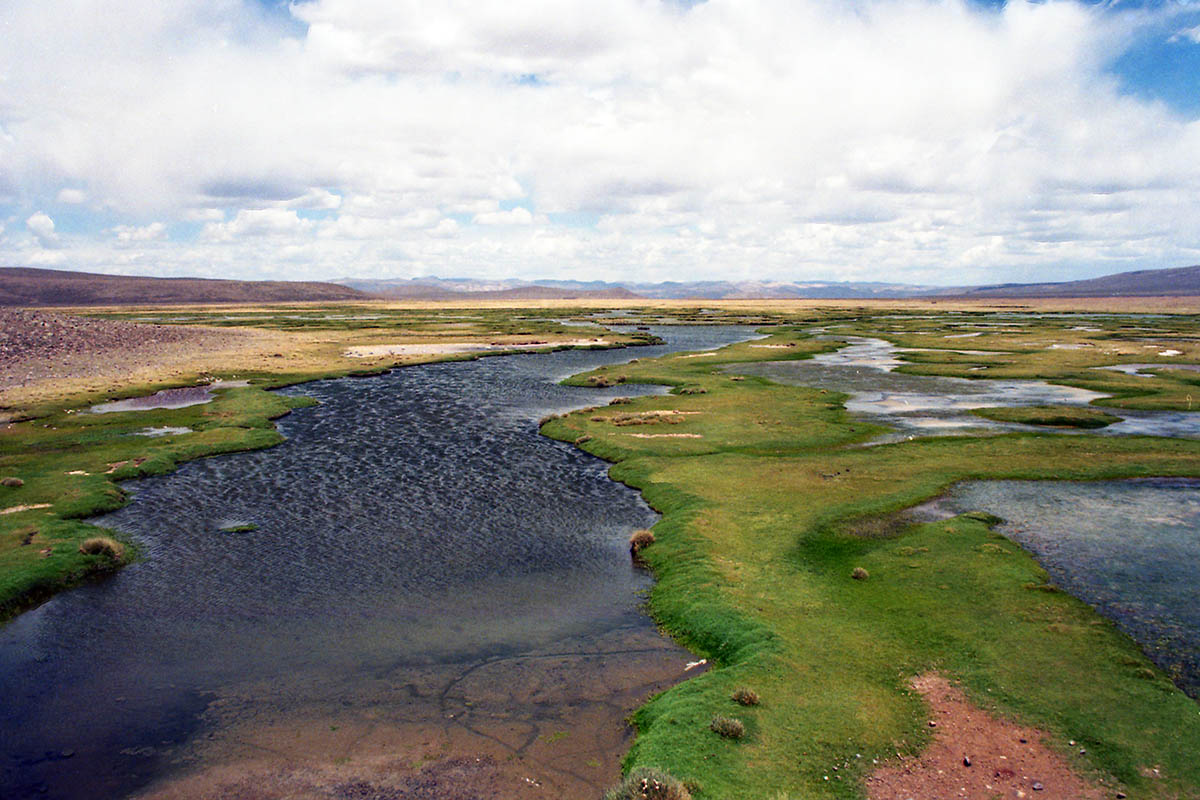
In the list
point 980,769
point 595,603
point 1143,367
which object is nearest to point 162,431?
point 595,603

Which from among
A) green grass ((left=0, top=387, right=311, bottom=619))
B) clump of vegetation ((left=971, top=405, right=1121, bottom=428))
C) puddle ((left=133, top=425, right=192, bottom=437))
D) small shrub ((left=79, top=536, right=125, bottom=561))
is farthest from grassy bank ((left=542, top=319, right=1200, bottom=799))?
puddle ((left=133, top=425, right=192, bottom=437))

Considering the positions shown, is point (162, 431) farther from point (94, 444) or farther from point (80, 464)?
point (80, 464)

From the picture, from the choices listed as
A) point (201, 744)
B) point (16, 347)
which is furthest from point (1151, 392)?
point (16, 347)

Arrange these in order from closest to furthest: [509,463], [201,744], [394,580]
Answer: [201,744], [394,580], [509,463]

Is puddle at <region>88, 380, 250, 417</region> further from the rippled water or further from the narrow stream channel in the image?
the narrow stream channel

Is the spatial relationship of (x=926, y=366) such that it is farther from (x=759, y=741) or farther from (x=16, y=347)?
(x=16, y=347)

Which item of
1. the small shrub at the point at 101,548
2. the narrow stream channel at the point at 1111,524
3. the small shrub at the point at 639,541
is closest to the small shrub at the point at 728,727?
the narrow stream channel at the point at 1111,524
